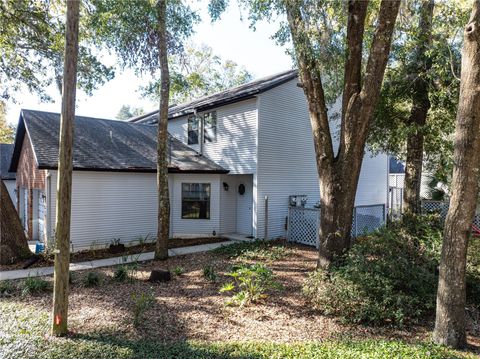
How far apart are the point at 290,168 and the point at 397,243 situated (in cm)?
737

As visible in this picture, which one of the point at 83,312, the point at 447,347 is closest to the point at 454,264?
the point at 447,347

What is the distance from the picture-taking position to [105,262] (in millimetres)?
10289

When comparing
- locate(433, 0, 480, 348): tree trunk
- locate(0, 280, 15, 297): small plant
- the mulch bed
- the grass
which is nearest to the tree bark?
locate(433, 0, 480, 348): tree trunk

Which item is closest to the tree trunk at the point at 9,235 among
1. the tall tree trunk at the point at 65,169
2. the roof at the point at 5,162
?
the tall tree trunk at the point at 65,169

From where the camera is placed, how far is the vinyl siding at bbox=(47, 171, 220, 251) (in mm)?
11758

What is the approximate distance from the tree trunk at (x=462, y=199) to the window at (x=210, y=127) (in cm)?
1102

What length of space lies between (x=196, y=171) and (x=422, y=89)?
332 inches

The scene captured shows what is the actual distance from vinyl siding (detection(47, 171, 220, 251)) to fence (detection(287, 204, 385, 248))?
3.10 m

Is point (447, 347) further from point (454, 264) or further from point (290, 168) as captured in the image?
point (290, 168)

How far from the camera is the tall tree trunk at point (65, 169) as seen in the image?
495 cm

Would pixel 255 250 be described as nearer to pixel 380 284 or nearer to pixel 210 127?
pixel 380 284

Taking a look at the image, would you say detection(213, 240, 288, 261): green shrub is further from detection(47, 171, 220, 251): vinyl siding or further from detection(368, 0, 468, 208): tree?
detection(368, 0, 468, 208): tree

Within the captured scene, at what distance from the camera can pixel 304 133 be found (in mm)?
14891

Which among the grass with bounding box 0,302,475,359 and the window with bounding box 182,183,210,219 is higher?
the window with bounding box 182,183,210,219
